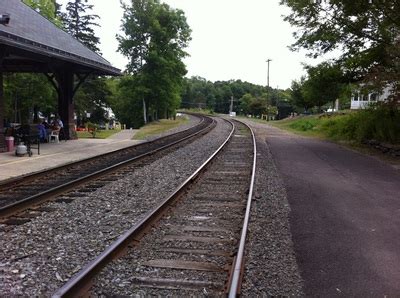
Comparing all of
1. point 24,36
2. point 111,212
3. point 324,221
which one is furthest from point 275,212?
point 24,36

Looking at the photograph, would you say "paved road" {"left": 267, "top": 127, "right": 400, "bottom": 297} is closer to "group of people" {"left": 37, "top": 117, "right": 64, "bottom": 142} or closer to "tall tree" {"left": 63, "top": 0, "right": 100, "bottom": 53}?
"group of people" {"left": 37, "top": 117, "right": 64, "bottom": 142}

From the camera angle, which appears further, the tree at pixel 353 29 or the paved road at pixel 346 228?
the tree at pixel 353 29

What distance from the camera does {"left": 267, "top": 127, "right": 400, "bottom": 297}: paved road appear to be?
529 cm

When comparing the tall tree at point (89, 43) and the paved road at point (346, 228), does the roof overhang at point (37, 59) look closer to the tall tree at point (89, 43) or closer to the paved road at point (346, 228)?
the paved road at point (346, 228)

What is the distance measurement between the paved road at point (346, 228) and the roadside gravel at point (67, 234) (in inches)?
106

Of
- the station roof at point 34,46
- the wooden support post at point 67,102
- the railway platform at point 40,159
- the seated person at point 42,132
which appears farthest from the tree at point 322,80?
the seated person at point 42,132

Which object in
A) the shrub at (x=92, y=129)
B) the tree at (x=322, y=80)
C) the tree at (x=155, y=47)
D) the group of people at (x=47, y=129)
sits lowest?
the shrub at (x=92, y=129)

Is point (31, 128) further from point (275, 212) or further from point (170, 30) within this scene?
point (170, 30)

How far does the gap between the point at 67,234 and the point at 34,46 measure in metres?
11.7

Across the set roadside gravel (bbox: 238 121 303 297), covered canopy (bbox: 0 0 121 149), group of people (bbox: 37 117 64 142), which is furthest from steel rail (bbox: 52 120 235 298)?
group of people (bbox: 37 117 64 142)

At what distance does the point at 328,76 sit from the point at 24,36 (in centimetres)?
1553

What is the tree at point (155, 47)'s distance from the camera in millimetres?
58281

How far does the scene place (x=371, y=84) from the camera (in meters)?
19.3

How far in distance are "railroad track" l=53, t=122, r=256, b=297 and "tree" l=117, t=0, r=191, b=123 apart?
49558 mm
